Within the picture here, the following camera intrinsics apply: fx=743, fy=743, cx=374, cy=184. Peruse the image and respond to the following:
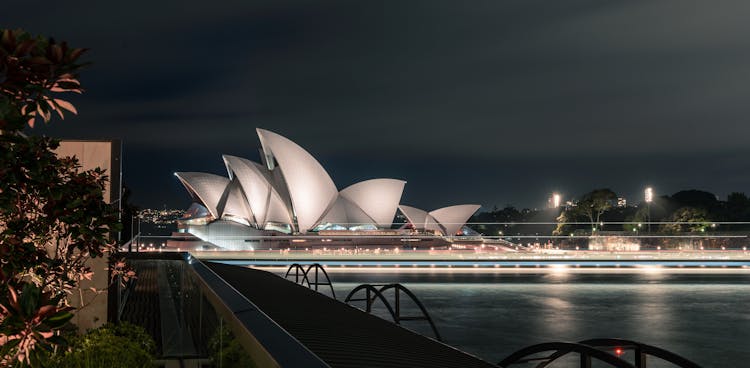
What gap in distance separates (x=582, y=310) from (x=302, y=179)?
1416 inches

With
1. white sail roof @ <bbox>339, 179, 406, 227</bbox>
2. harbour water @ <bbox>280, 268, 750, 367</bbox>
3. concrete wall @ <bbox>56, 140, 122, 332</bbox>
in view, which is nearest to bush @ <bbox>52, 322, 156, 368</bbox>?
A: concrete wall @ <bbox>56, 140, 122, 332</bbox>

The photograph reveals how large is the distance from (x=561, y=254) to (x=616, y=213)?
3202 inches

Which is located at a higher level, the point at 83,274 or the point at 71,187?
the point at 71,187

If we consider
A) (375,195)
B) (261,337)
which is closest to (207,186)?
(375,195)

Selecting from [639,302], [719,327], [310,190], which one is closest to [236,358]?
[719,327]

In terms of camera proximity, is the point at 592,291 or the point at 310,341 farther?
the point at 592,291

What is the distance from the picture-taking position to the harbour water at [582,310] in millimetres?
10523

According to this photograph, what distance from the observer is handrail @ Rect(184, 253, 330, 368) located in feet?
5.78

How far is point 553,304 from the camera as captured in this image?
15.4 meters

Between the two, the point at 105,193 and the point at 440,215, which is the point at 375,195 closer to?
the point at 440,215

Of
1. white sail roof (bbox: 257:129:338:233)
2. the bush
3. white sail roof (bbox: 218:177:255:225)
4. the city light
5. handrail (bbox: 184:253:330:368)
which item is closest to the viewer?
handrail (bbox: 184:253:330:368)

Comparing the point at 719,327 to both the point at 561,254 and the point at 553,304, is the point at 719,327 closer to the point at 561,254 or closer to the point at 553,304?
the point at 553,304

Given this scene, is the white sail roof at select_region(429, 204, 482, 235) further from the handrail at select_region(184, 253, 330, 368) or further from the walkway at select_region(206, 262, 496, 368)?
the handrail at select_region(184, 253, 330, 368)

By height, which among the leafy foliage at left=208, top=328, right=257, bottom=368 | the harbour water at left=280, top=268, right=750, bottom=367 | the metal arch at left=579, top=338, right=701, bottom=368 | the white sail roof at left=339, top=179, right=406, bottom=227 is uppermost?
the white sail roof at left=339, top=179, right=406, bottom=227
